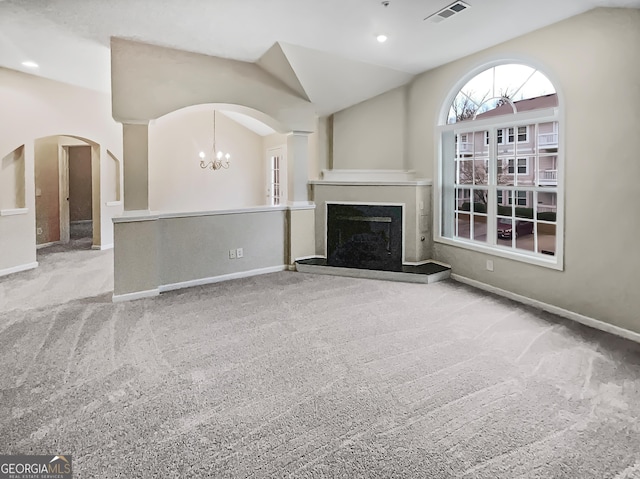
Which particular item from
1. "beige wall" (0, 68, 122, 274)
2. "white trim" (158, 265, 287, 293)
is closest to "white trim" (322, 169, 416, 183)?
"white trim" (158, 265, 287, 293)

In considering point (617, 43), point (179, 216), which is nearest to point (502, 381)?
point (617, 43)

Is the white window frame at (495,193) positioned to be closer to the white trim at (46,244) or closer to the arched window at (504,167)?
the arched window at (504,167)

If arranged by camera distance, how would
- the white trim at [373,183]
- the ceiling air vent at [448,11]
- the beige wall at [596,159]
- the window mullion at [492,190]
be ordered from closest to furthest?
1. the beige wall at [596,159]
2. the ceiling air vent at [448,11]
3. the window mullion at [492,190]
4. the white trim at [373,183]

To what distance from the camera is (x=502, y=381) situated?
8.52ft

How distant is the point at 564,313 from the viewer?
3846 millimetres

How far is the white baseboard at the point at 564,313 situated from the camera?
3.35 metres

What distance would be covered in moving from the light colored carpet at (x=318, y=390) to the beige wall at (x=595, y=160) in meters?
0.35

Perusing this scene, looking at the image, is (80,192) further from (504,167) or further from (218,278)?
(504,167)

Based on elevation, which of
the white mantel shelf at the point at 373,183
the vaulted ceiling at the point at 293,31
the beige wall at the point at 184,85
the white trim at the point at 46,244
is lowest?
the white trim at the point at 46,244

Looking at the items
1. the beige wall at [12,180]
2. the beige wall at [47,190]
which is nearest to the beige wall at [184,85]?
the beige wall at [12,180]

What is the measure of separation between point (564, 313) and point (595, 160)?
146cm

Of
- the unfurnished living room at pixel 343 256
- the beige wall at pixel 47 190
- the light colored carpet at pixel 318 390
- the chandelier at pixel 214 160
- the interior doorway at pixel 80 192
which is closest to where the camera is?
the light colored carpet at pixel 318 390

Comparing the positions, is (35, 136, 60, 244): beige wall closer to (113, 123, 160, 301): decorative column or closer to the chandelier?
the chandelier

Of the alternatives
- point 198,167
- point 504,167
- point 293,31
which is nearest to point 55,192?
point 198,167
